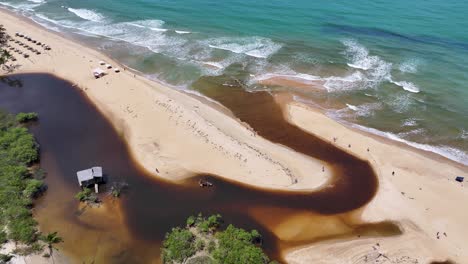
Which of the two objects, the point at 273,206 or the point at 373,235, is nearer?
the point at 373,235

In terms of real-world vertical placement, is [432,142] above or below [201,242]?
above

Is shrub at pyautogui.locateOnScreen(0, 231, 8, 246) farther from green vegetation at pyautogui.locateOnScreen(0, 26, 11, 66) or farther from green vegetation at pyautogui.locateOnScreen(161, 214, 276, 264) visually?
green vegetation at pyautogui.locateOnScreen(0, 26, 11, 66)

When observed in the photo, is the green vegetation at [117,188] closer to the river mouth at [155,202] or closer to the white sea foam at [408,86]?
→ the river mouth at [155,202]

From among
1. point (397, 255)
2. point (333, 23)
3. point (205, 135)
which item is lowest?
point (397, 255)

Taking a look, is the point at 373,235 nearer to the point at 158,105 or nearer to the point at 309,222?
the point at 309,222

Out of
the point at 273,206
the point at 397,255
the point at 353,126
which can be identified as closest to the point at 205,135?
the point at 273,206

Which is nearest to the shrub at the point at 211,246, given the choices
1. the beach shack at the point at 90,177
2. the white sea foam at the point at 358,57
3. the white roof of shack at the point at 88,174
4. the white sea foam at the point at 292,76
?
the beach shack at the point at 90,177

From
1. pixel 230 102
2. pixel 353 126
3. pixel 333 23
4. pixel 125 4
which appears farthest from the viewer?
pixel 125 4
